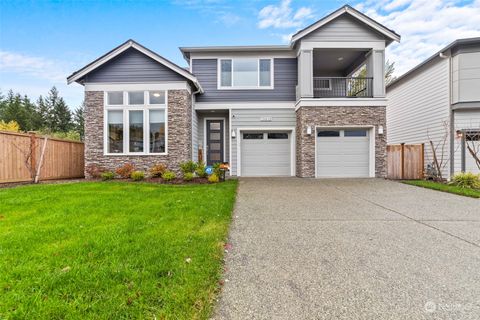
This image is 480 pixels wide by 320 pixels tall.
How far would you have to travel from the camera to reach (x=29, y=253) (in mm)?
2752

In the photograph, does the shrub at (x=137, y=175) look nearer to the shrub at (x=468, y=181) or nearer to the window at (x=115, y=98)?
the window at (x=115, y=98)

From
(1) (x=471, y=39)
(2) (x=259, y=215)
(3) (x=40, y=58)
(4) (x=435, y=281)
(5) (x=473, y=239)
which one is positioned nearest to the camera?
(4) (x=435, y=281)

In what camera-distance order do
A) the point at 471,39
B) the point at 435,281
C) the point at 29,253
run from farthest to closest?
1. the point at 471,39
2. the point at 29,253
3. the point at 435,281

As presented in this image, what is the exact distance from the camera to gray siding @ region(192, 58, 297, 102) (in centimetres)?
1165

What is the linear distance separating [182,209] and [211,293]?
2959mm

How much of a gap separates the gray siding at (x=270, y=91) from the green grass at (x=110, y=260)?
25.2 feet

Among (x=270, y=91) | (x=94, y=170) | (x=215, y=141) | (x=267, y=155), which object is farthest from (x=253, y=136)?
(x=94, y=170)

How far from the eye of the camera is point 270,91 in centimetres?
1166

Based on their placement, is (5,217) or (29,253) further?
(5,217)

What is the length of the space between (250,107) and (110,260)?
32.3 feet

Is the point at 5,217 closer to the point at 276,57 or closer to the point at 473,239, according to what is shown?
the point at 473,239

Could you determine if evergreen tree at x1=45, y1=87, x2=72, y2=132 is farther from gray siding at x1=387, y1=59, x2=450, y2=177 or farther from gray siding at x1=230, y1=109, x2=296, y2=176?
gray siding at x1=387, y1=59, x2=450, y2=177

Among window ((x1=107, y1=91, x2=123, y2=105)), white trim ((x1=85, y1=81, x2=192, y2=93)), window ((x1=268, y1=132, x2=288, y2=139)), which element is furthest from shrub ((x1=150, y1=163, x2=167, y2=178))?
window ((x1=268, y1=132, x2=288, y2=139))

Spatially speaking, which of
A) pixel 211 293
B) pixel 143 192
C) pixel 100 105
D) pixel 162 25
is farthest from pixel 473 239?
pixel 162 25
